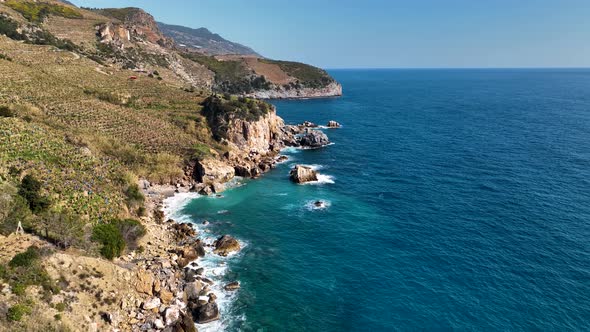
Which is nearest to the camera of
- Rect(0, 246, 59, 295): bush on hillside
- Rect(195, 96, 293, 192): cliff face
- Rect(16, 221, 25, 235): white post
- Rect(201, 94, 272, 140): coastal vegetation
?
Rect(0, 246, 59, 295): bush on hillside

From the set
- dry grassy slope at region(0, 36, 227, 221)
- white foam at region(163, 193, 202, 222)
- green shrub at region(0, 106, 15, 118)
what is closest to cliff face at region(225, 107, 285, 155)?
dry grassy slope at region(0, 36, 227, 221)

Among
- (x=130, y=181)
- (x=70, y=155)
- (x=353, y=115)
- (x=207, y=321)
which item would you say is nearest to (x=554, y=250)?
(x=207, y=321)

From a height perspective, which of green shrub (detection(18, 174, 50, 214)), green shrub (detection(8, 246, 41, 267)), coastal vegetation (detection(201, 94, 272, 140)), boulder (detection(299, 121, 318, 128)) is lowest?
green shrub (detection(8, 246, 41, 267))

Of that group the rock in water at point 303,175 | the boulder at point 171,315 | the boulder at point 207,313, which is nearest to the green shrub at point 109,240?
the boulder at point 171,315

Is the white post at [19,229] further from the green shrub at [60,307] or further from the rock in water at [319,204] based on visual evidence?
the rock in water at [319,204]

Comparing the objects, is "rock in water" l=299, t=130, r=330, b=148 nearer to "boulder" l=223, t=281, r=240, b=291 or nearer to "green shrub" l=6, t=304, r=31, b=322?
"boulder" l=223, t=281, r=240, b=291

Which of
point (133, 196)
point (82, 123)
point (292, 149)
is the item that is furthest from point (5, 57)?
point (292, 149)

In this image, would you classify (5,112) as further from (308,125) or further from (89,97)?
(308,125)
